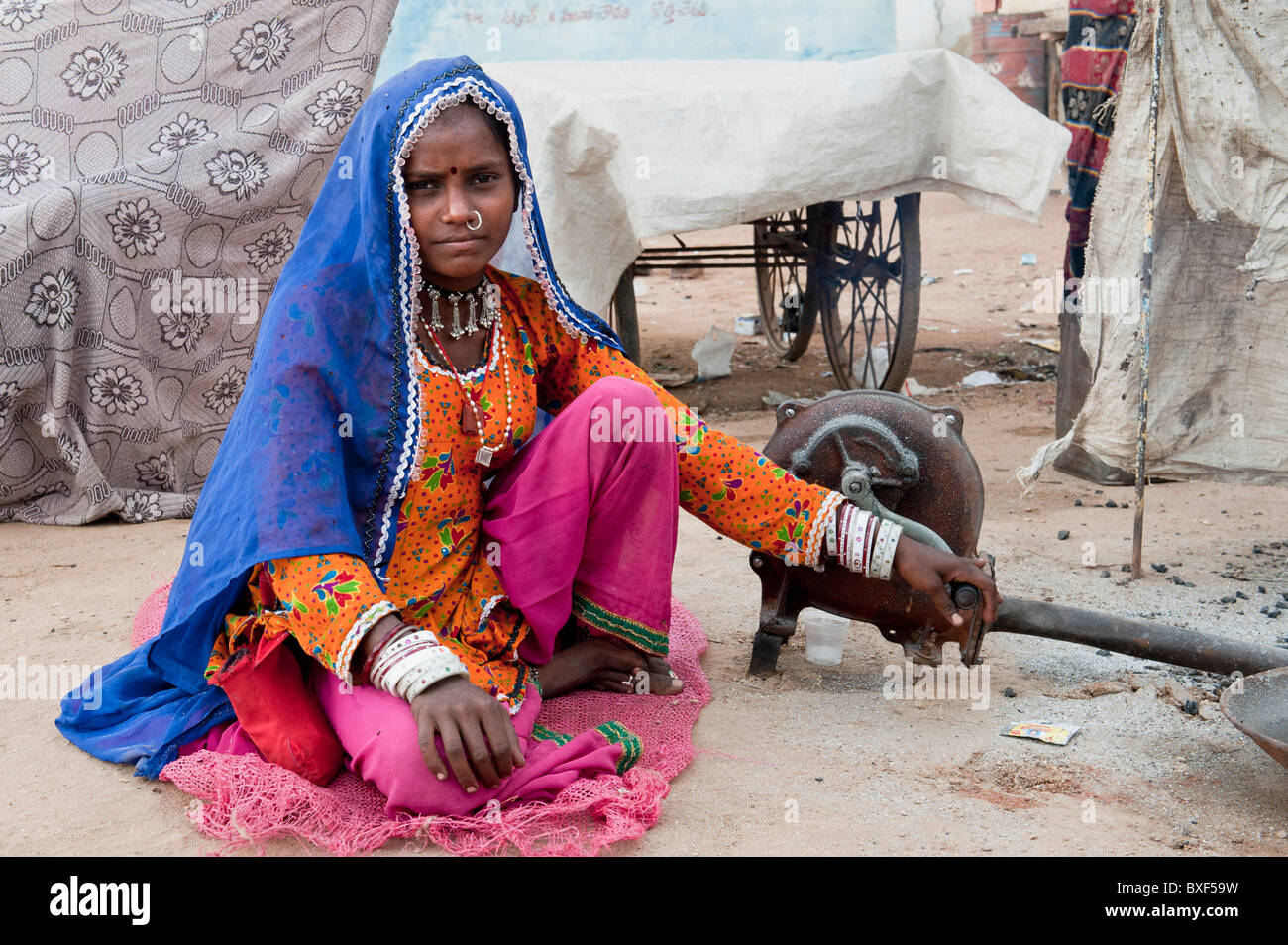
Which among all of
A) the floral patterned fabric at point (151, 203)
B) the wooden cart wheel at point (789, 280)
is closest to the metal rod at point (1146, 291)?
the wooden cart wheel at point (789, 280)

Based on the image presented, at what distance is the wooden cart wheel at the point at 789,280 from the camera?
6.16 meters

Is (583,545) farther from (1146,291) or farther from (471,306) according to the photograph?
(1146,291)

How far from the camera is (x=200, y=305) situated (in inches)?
179

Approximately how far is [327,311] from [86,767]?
1.13m

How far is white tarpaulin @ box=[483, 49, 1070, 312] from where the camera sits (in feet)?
16.1

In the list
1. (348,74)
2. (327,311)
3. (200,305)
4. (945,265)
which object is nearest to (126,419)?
(200,305)

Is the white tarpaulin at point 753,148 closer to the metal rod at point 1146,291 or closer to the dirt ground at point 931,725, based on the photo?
the metal rod at point 1146,291

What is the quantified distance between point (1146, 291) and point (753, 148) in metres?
1.87

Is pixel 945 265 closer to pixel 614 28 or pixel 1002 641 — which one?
pixel 614 28

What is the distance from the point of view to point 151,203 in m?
4.40

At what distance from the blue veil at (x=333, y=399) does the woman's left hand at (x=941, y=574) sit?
1.04m

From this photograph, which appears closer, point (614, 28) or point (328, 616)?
point (328, 616)

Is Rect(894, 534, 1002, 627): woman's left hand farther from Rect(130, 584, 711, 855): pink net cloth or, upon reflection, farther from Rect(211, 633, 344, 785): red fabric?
Rect(211, 633, 344, 785): red fabric

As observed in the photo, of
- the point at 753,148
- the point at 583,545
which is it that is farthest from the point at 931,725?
the point at 753,148
